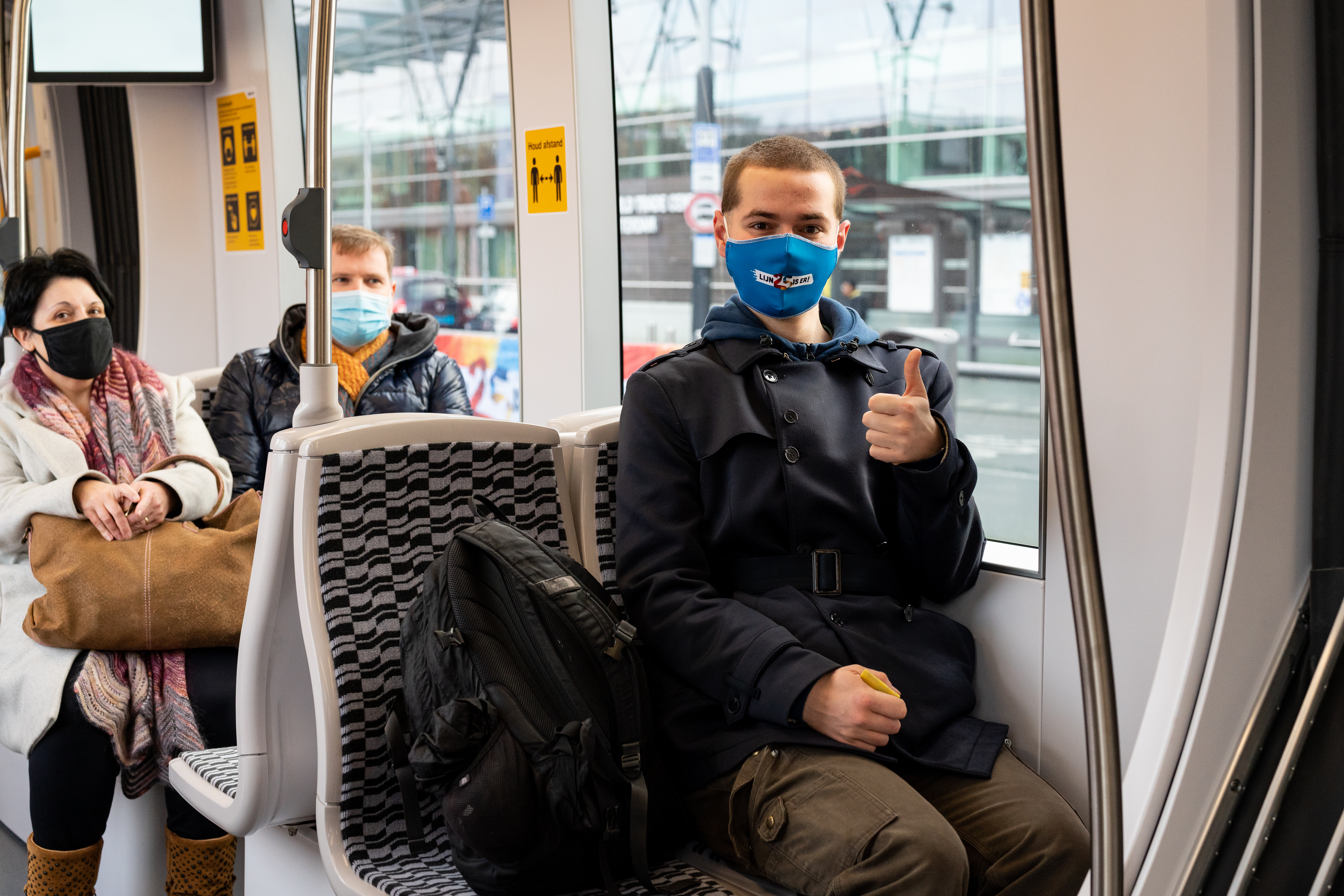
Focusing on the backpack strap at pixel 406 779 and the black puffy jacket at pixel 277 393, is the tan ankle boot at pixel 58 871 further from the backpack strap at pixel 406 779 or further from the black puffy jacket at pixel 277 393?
the black puffy jacket at pixel 277 393

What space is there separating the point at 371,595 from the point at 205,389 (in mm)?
2035

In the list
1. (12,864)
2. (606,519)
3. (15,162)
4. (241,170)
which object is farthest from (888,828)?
(241,170)

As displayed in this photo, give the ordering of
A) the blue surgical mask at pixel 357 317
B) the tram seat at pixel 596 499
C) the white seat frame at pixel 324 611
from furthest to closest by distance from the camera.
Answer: the blue surgical mask at pixel 357 317 < the tram seat at pixel 596 499 < the white seat frame at pixel 324 611

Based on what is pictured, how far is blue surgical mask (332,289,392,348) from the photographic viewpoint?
131 inches

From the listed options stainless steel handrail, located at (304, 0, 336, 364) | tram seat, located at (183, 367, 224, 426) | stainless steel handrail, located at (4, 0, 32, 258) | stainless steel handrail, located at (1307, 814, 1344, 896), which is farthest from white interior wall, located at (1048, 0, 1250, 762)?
stainless steel handrail, located at (4, 0, 32, 258)

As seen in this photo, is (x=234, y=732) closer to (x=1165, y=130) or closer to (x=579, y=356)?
(x=579, y=356)

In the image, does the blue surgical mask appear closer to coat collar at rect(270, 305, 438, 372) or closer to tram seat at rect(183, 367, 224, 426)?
coat collar at rect(270, 305, 438, 372)

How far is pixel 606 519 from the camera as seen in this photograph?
215cm

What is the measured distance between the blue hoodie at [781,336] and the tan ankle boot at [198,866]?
1.50 metres

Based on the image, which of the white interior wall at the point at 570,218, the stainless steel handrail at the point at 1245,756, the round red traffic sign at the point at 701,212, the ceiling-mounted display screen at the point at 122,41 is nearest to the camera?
the stainless steel handrail at the point at 1245,756

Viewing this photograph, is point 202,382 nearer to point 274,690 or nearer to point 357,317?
point 357,317

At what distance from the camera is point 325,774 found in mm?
1784

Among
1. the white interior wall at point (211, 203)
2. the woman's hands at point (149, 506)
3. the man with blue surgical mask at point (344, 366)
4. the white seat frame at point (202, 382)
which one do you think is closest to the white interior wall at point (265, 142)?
the white interior wall at point (211, 203)

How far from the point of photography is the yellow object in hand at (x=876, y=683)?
169 centimetres
